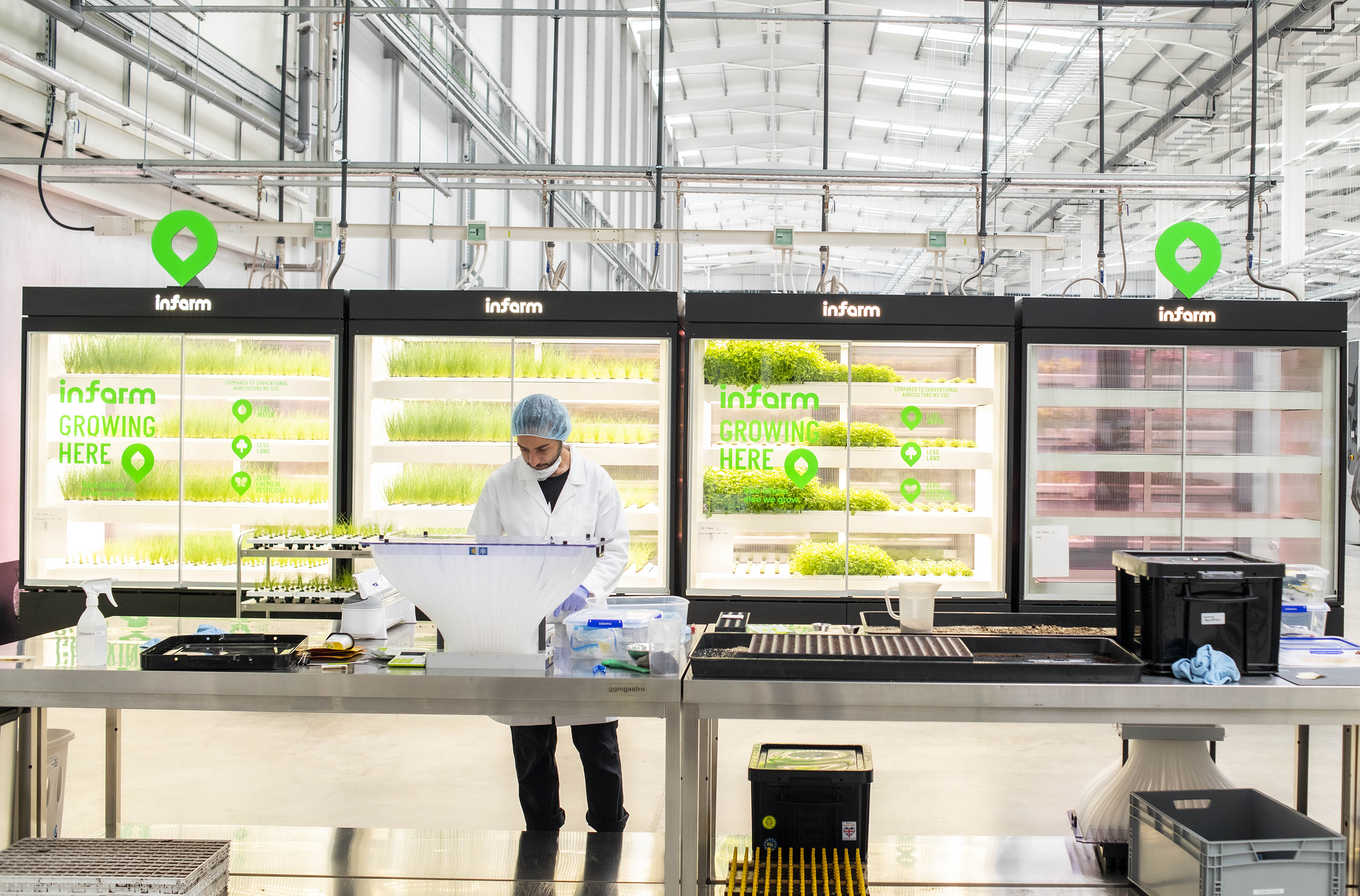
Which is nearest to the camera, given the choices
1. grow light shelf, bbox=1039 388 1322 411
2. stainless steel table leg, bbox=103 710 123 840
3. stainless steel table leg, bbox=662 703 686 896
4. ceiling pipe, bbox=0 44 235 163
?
stainless steel table leg, bbox=662 703 686 896

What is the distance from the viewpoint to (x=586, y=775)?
3.23 meters

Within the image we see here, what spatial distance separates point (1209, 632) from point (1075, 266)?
15.6 meters

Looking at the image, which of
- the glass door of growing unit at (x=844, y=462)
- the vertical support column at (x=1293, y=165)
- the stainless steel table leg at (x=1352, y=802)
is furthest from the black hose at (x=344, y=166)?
the vertical support column at (x=1293, y=165)

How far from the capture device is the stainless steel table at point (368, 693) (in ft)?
7.24

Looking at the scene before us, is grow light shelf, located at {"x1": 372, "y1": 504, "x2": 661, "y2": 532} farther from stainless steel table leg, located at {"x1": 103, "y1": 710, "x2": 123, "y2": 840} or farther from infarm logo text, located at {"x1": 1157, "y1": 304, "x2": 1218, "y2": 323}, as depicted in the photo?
infarm logo text, located at {"x1": 1157, "y1": 304, "x2": 1218, "y2": 323}

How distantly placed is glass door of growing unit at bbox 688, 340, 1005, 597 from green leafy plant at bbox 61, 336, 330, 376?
106 inches

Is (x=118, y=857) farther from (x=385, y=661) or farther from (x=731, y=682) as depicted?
(x=731, y=682)

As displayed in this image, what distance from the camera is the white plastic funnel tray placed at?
224 cm

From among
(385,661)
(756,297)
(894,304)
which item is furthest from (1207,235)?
(385,661)

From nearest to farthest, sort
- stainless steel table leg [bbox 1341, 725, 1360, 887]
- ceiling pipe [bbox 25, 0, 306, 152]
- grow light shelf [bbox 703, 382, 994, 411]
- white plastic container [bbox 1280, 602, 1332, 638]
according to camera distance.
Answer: stainless steel table leg [bbox 1341, 725, 1360, 887] < white plastic container [bbox 1280, 602, 1332, 638] < ceiling pipe [bbox 25, 0, 306, 152] < grow light shelf [bbox 703, 382, 994, 411]

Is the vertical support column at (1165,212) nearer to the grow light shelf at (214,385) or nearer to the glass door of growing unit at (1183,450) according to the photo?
the glass door of growing unit at (1183,450)

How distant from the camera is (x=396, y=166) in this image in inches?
213

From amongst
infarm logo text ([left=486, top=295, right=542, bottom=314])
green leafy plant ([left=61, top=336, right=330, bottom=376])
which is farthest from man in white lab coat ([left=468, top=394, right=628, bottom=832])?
green leafy plant ([left=61, top=336, right=330, bottom=376])

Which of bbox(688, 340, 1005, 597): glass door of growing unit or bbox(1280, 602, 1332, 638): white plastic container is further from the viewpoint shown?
bbox(688, 340, 1005, 597): glass door of growing unit
